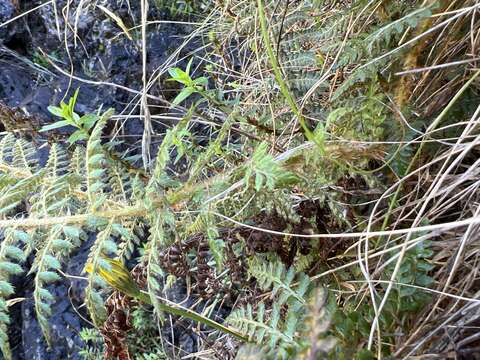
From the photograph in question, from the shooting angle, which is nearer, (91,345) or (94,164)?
(94,164)

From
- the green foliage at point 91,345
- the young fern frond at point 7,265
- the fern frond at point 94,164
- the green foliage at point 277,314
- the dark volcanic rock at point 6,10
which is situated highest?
the fern frond at point 94,164

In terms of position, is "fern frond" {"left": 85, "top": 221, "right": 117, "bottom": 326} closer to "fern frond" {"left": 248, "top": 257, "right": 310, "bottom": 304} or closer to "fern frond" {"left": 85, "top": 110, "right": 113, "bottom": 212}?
"fern frond" {"left": 85, "top": 110, "right": 113, "bottom": 212}

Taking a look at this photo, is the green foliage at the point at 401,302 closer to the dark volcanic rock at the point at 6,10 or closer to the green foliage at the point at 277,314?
the green foliage at the point at 277,314

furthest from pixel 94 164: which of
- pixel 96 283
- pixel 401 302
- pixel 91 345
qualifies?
pixel 91 345

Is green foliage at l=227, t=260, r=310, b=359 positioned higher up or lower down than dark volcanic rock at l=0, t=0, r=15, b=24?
lower down

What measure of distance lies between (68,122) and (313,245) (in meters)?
0.54

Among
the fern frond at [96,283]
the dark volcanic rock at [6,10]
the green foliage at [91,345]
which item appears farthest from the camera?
the dark volcanic rock at [6,10]

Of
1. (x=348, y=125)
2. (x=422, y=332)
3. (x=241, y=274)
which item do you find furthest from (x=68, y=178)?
(x=422, y=332)

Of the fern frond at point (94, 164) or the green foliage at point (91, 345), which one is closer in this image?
the fern frond at point (94, 164)

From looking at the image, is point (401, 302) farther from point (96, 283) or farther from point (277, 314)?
point (96, 283)

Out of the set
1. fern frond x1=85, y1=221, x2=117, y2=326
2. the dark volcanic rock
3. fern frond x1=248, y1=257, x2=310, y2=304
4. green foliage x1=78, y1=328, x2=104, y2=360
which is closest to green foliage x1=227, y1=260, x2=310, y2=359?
fern frond x1=248, y1=257, x2=310, y2=304

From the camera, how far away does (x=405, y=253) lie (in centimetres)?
90

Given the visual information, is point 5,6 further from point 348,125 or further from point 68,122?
point 348,125

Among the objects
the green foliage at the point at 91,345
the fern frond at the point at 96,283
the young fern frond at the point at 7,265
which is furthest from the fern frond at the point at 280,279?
the green foliage at the point at 91,345
